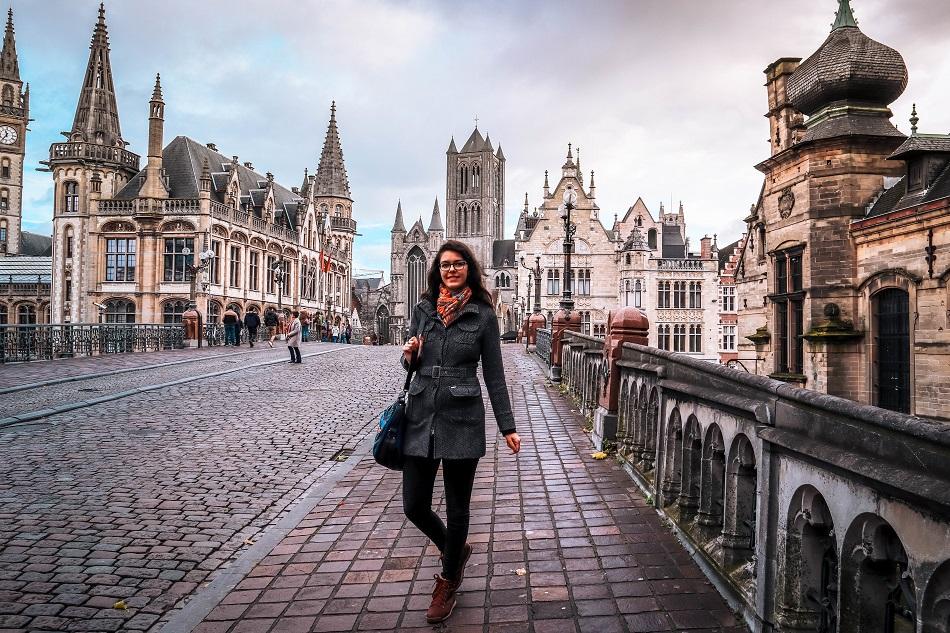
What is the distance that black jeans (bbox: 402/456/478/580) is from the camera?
3463mm

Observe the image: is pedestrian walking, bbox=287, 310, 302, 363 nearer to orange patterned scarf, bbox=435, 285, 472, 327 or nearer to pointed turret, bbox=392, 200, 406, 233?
orange patterned scarf, bbox=435, 285, 472, 327

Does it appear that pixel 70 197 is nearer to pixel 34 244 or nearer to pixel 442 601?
pixel 34 244

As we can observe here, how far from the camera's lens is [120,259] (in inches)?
1724

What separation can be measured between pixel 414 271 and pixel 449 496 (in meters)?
87.5

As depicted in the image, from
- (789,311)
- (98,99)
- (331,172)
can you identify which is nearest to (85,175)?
(98,99)

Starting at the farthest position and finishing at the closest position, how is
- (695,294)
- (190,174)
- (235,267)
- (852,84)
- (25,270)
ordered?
(25,270) → (695,294) → (235,267) → (190,174) → (852,84)

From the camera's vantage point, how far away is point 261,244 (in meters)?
50.3

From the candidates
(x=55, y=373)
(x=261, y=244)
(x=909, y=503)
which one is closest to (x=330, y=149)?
(x=261, y=244)

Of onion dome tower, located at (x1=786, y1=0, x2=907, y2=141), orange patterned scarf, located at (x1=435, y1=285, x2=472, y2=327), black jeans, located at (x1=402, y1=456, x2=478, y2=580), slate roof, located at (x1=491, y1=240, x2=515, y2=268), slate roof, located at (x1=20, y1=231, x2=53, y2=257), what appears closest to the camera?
black jeans, located at (x1=402, y1=456, x2=478, y2=580)

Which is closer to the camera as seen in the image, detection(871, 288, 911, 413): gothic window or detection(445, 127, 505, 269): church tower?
detection(871, 288, 911, 413): gothic window

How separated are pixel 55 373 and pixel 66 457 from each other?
10.5 metres

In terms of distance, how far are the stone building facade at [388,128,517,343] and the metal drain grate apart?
79.1 meters

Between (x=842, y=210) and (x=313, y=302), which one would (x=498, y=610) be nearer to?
(x=842, y=210)

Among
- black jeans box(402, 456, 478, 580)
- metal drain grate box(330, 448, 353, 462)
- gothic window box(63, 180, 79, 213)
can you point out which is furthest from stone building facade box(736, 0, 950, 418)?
gothic window box(63, 180, 79, 213)
